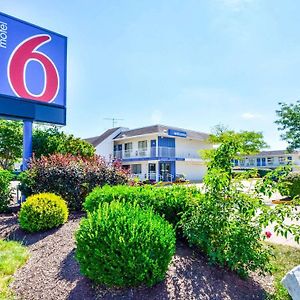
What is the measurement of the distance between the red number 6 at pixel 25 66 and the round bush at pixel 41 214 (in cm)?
673

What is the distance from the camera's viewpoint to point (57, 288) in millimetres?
3959

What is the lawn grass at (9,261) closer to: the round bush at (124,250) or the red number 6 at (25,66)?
the round bush at (124,250)

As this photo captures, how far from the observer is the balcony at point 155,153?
36156mm

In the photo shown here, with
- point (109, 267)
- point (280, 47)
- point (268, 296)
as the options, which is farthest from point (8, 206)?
point (280, 47)

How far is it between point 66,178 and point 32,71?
6012mm

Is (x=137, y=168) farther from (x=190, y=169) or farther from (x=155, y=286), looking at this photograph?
(x=155, y=286)

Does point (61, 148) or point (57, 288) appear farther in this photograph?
point (61, 148)

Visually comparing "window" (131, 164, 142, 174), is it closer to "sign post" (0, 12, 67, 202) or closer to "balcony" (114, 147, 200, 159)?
"balcony" (114, 147, 200, 159)

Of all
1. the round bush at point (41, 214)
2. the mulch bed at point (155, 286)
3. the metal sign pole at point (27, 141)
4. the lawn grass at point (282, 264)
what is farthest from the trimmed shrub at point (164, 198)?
the metal sign pole at point (27, 141)

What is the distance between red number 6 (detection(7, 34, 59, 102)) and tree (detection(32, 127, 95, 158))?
6.76 ft

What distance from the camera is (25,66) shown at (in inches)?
469

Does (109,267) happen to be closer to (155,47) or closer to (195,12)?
(195,12)

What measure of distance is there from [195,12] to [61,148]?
8.30 meters

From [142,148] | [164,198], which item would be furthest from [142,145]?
[164,198]
